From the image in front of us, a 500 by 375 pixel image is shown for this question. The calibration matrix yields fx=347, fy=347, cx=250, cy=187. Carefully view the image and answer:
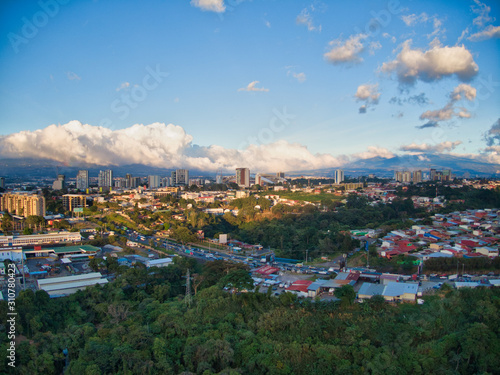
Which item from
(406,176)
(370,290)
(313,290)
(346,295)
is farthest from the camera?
(406,176)

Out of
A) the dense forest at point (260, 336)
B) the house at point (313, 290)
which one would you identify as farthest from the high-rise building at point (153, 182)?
the house at point (313, 290)

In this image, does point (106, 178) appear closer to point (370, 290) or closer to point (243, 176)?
point (243, 176)

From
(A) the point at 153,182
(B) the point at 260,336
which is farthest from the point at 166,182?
(B) the point at 260,336

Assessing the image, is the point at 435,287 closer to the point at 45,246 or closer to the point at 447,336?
the point at 447,336

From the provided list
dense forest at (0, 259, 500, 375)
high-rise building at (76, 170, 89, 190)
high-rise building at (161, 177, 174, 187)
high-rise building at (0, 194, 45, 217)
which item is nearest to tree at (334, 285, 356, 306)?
dense forest at (0, 259, 500, 375)

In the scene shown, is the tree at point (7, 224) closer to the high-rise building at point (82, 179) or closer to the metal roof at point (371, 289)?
the metal roof at point (371, 289)

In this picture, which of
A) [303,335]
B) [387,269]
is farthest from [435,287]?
[303,335]
